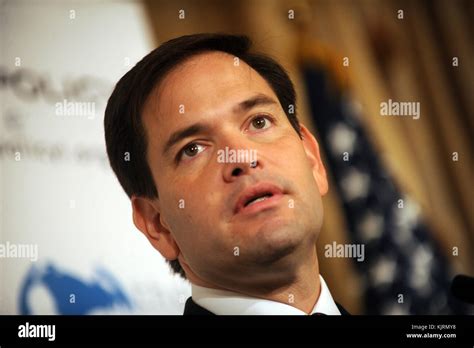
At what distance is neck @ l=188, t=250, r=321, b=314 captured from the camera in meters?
2.98

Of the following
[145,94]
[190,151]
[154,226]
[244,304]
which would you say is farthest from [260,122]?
[244,304]

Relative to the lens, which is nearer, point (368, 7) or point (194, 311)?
point (194, 311)

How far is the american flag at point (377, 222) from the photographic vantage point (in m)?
3.13

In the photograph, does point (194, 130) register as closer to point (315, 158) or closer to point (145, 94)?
point (145, 94)

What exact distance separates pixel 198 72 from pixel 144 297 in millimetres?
1069

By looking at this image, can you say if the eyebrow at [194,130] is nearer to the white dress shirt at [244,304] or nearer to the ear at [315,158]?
the ear at [315,158]

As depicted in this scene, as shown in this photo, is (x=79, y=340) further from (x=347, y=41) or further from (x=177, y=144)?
(x=347, y=41)

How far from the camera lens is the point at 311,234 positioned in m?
2.96

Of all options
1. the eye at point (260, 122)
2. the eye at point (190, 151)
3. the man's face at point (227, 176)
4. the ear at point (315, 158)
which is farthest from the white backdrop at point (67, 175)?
the ear at point (315, 158)

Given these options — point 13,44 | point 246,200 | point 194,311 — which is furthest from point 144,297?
point 13,44

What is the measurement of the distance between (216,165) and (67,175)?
76 cm

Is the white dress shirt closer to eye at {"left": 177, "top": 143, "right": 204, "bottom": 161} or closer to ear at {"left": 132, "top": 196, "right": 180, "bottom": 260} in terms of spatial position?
ear at {"left": 132, "top": 196, "right": 180, "bottom": 260}

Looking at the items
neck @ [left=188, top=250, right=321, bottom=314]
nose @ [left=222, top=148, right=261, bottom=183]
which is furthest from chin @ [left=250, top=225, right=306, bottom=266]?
nose @ [left=222, top=148, right=261, bottom=183]

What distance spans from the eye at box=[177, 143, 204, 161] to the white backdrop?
0.38 metres
